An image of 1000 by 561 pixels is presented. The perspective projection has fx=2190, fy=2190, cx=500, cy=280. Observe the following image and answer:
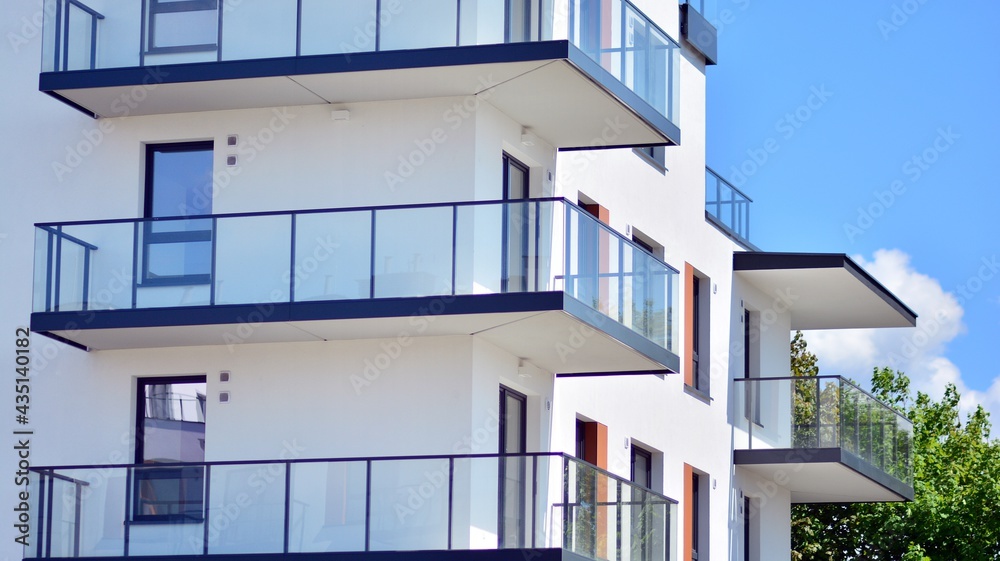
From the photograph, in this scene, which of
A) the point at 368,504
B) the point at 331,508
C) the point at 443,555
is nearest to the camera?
the point at 443,555

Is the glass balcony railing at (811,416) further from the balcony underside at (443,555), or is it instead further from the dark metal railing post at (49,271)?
the dark metal railing post at (49,271)

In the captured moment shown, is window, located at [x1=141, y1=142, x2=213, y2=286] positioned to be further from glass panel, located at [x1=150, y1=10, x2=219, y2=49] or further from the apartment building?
glass panel, located at [x1=150, y1=10, x2=219, y2=49]

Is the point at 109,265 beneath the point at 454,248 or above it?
beneath

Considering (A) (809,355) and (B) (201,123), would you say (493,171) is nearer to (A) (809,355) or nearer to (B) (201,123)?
(B) (201,123)

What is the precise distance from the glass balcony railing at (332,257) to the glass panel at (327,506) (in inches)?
74.2

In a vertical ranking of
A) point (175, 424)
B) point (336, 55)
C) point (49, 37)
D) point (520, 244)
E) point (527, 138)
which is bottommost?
point (175, 424)

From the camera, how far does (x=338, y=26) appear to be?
977 inches

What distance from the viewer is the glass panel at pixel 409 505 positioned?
76.4 ft

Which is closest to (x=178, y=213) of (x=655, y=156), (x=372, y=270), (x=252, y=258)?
(x=252, y=258)

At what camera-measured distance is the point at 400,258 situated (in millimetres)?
24016

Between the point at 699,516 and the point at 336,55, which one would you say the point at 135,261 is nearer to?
the point at 336,55

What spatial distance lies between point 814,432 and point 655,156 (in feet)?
18.4

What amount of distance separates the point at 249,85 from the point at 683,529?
10.5 meters
